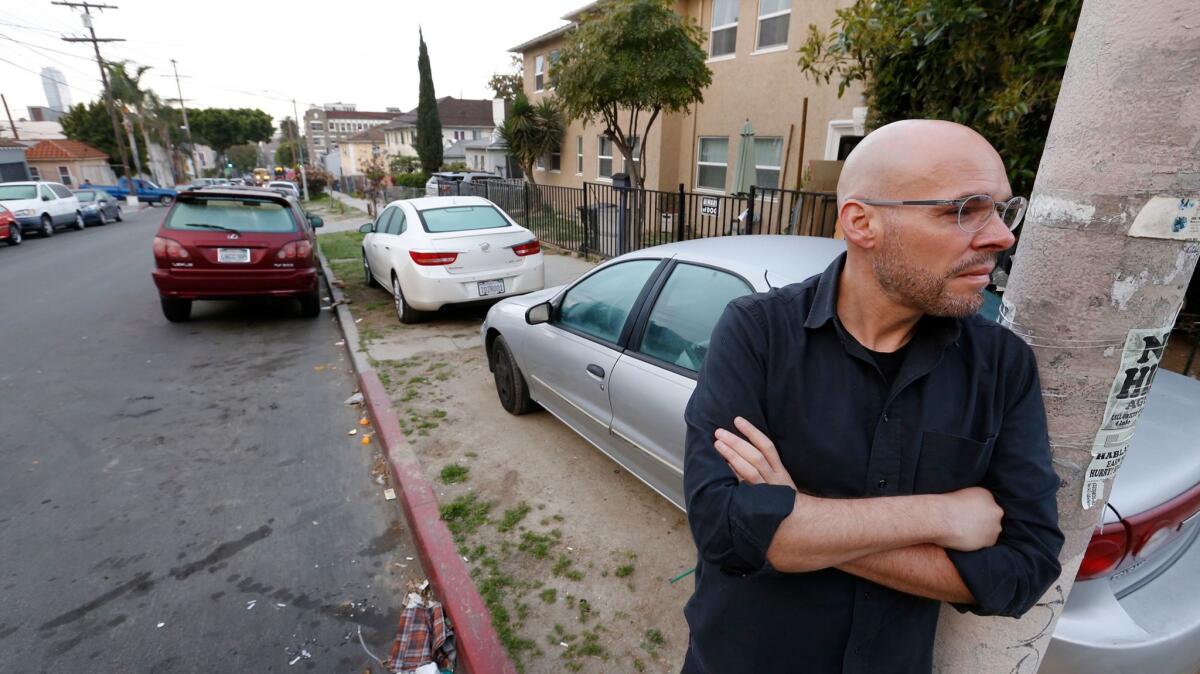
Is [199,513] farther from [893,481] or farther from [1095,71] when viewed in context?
[1095,71]

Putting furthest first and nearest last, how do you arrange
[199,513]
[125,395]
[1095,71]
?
[125,395], [199,513], [1095,71]

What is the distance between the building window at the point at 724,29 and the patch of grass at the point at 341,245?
29.8 feet

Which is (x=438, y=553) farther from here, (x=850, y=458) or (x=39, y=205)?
(x=39, y=205)

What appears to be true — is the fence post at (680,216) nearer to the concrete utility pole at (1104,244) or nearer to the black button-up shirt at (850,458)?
the black button-up shirt at (850,458)

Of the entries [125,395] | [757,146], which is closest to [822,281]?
[125,395]

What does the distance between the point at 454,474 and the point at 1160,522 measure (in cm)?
338

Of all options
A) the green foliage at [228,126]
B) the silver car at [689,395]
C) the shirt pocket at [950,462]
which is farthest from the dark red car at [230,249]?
the green foliage at [228,126]

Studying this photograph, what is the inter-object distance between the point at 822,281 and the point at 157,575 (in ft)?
12.0

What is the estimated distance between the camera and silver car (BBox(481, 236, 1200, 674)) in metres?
1.68

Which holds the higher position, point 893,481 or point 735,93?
point 735,93

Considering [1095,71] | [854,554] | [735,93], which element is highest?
[735,93]

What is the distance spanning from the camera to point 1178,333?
5551mm

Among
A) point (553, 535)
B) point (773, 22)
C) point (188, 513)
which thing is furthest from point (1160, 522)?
point (773, 22)

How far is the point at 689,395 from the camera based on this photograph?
278cm
